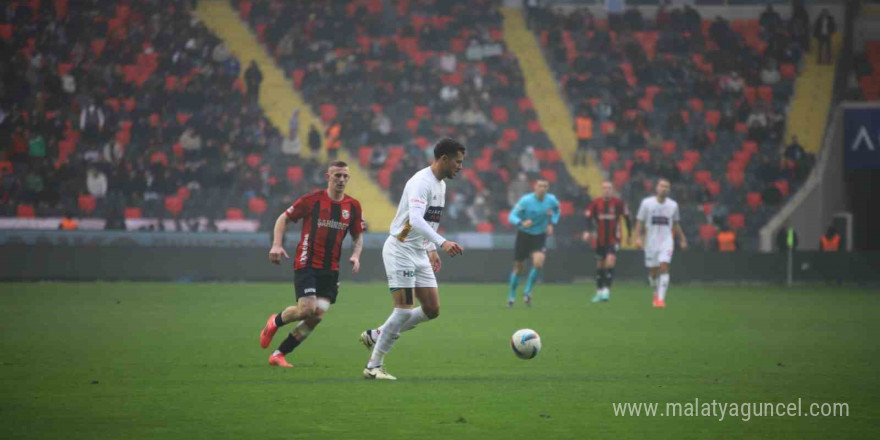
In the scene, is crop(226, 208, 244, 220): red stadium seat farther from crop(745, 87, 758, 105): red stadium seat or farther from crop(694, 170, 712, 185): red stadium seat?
crop(745, 87, 758, 105): red stadium seat

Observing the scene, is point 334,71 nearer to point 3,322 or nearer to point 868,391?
point 3,322

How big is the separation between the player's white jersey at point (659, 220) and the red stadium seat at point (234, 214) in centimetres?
1244

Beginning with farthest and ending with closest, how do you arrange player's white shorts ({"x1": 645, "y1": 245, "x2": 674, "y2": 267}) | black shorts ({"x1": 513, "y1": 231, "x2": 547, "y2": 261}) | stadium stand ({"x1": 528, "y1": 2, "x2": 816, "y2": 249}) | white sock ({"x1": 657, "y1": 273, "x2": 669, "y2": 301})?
1. stadium stand ({"x1": 528, "y1": 2, "x2": 816, "y2": 249})
2. black shorts ({"x1": 513, "y1": 231, "x2": 547, "y2": 261})
3. player's white shorts ({"x1": 645, "y1": 245, "x2": 674, "y2": 267})
4. white sock ({"x1": 657, "y1": 273, "x2": 669, "y2": 301})

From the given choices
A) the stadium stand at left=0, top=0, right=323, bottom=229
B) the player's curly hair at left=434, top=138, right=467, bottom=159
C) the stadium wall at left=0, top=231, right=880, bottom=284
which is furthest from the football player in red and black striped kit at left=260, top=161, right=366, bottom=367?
the stadium stand at left=0, top=0, right=323, bottom=229

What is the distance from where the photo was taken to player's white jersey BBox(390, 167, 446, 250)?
10.5m

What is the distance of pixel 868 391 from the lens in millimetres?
10148

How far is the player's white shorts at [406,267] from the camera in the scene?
10781mm

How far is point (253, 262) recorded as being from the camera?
2970 centimetres

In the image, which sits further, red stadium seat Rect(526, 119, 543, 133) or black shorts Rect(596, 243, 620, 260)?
red stadium seat Rect(526, 119, 543, 133)

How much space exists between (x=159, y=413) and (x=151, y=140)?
86.2ft

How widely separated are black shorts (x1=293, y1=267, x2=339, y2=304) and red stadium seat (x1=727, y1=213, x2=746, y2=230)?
75.3ft

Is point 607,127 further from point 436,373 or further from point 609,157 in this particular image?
point 436,373

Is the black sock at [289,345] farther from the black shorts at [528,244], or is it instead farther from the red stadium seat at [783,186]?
the red stadium seat at [783,186]

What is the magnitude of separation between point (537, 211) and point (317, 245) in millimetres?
11279
